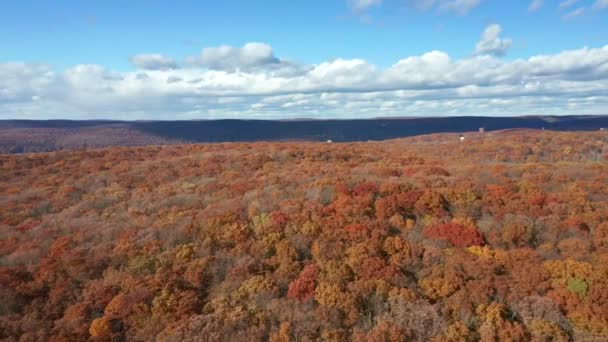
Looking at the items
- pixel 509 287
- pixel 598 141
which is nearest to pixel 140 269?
pixel 509 287

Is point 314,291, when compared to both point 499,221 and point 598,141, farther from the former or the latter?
point 598,141

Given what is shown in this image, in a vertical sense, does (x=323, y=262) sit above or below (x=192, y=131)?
below

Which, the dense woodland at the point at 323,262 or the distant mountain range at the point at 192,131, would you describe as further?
the distant mountain range at the point at 192,131

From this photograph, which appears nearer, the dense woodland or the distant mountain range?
the dense woodland

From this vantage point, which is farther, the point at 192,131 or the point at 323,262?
the point at 192,131
